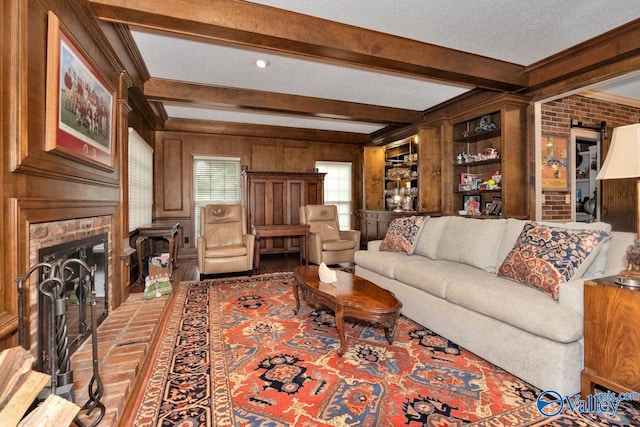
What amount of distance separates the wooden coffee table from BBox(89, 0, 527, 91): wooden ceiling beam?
84.1 inches

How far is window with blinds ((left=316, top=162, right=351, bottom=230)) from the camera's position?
7336 mm

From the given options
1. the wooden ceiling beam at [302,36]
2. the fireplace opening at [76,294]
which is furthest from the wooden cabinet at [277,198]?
the fireplace opening at [76,294]

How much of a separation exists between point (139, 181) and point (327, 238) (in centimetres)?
308

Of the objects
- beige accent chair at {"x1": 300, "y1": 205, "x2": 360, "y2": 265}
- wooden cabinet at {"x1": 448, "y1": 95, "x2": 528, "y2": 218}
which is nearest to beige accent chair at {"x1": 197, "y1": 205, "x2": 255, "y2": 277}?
beige accent chair at {"x1": 300, "y1": 205, "x2": 360, "y2": 265}

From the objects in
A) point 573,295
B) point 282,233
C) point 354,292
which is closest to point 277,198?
point 282,233

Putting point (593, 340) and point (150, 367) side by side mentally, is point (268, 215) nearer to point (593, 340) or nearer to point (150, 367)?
point (150, 367)

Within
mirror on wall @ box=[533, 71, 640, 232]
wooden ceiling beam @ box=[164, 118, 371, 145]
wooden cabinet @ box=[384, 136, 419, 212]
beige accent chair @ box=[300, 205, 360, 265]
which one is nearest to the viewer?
mirror on wall @ box=[533, 71, 640, 232]

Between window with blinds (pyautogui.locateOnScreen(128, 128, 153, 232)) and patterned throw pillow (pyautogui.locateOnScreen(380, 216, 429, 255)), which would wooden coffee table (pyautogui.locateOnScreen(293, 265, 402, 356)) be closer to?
patterned throw pillow (pyautogui.locateOnScreen(380, 216, 429, 255))

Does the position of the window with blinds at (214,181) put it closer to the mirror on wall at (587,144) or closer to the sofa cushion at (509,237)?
the sofa cushion at (509,237)

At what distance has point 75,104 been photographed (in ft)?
6.58

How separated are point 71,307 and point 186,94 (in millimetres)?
3078

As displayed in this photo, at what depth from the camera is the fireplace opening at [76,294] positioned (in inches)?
65.8

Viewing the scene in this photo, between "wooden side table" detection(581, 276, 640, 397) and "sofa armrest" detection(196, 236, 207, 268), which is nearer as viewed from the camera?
"wooden side table" detection(581, 276, 640, 397)

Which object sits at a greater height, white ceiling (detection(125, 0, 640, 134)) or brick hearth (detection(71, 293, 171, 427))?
white ceiling (detection(125, 0, 640, 134))
